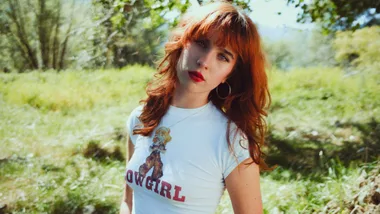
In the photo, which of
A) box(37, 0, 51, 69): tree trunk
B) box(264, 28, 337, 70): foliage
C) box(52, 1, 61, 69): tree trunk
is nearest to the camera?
box(37, 0, 51, 69): tree trunk

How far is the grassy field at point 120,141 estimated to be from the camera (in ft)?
8.93

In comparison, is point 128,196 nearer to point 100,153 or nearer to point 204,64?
point 204,64

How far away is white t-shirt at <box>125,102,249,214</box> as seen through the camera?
3.58ft

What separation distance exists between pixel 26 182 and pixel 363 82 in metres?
4.93

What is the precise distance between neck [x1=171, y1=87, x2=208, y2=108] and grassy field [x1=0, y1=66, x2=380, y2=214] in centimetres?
131

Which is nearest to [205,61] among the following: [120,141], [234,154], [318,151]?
[234,154]

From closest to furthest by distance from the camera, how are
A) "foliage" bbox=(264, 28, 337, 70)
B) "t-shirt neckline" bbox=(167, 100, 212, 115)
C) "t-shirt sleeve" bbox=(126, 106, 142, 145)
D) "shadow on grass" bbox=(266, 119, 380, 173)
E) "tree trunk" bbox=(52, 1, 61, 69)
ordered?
"t-shirt neckline" bbox=(167, 100, 212, 115), "t-shirt sleeve" bbox=(126, 106, 142, 145), "shadow on grass" bbox=(266, 119, 380, 173), "tree trunk" bbox=(52, 1, 61, 69), "foliage" bbox=(264, 28, 337, 70)

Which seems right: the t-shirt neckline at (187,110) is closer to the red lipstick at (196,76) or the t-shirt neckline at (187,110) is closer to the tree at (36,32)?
the red lipstick at (196,76)

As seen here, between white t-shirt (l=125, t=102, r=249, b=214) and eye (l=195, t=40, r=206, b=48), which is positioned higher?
eye (l=195, t=40, r=206, b=48)

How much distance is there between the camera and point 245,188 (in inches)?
42.3

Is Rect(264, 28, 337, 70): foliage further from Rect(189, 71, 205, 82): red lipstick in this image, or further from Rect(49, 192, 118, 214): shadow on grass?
Rect(189, 71, 205, 82): red lipstick

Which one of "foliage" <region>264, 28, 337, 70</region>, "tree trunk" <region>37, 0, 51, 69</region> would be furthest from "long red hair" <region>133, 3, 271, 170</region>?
"foliage" <region>264, 28, 337, 70</region>

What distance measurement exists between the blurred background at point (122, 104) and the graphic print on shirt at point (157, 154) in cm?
89

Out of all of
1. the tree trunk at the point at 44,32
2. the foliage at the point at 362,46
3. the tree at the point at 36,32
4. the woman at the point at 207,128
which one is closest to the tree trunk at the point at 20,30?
the tree at the point at 36,32
